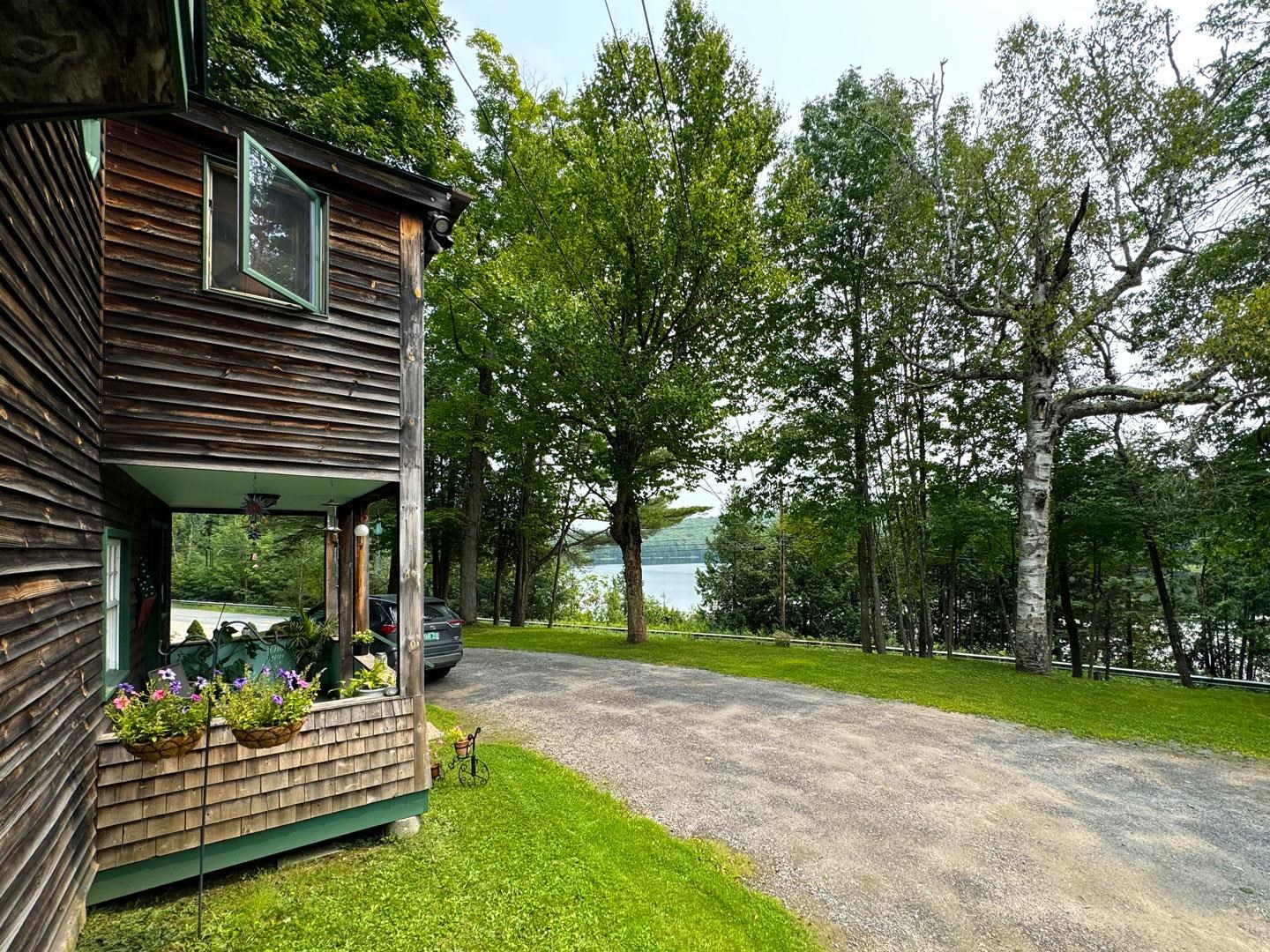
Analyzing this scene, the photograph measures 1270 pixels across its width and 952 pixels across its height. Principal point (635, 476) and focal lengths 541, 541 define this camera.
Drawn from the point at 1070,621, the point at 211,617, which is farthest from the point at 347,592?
the point at 211,617

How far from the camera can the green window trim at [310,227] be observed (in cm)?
353

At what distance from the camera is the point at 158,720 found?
10.5 ft

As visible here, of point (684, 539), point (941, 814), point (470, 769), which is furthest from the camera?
point (684, 539)

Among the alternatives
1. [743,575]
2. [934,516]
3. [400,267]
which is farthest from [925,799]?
[743,575]

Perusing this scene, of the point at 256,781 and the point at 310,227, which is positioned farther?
the point at 310,227

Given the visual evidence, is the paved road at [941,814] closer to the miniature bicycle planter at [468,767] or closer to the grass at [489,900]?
the grass at [489,900]

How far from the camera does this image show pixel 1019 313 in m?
10.4

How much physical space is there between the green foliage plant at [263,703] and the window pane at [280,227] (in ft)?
8.94

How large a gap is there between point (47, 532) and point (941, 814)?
629 cm

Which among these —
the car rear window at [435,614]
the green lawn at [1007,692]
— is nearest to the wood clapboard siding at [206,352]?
the car rear window at [435,614]

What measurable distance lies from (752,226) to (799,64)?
269 inches

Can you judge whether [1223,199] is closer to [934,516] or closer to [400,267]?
[934,516]

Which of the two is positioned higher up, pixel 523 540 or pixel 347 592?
pixel 347 592

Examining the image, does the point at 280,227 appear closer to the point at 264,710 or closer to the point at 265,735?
the point at 264,710
